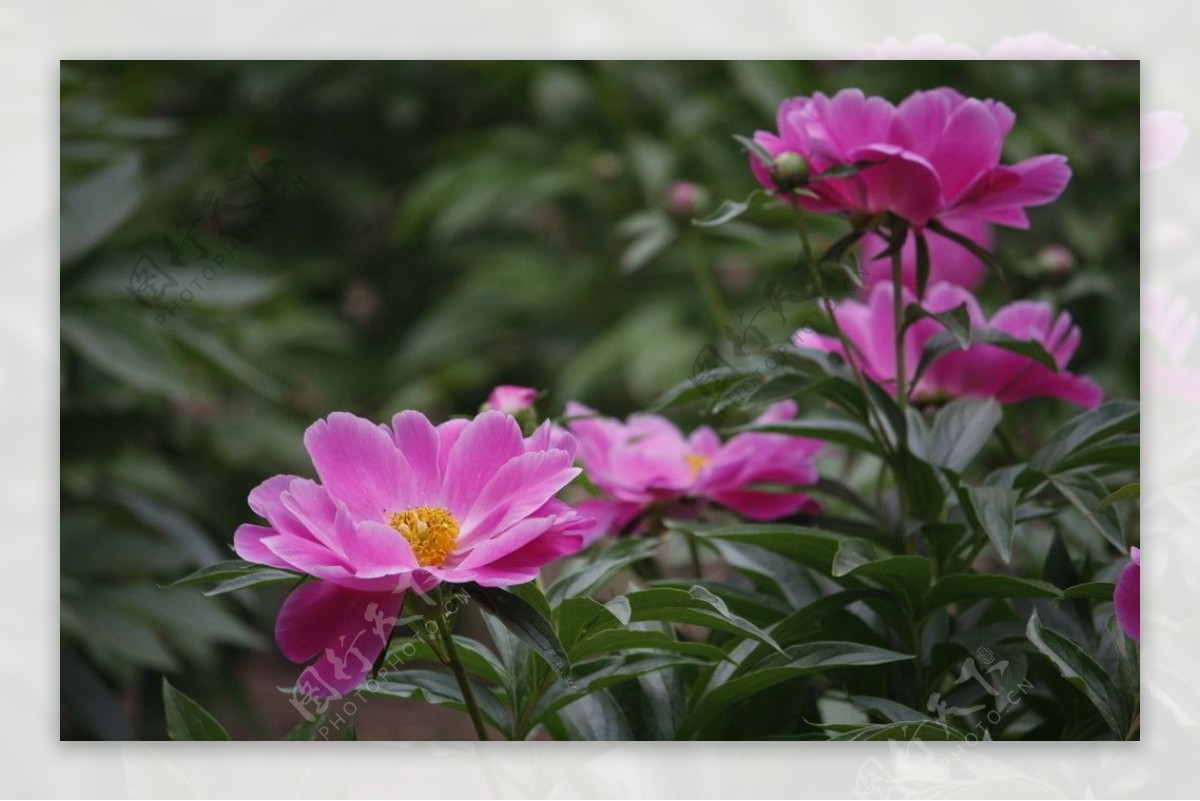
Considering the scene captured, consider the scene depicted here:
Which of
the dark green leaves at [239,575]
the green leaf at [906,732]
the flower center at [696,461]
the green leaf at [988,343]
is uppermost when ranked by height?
the green leaf at [988,343]

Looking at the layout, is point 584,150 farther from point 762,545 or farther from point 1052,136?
point 762,545

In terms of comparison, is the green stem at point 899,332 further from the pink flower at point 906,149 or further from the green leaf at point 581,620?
the green leaf at point 581,620

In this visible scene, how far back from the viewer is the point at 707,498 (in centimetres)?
75

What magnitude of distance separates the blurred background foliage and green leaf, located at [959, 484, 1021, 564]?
11 cm

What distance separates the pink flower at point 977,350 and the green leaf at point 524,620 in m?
0.26

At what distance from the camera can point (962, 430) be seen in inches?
27.5

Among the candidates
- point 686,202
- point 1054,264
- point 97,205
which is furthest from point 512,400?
point 97,205

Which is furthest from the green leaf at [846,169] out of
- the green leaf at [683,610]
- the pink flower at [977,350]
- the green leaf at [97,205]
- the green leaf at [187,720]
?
the green leaf at [97,205]

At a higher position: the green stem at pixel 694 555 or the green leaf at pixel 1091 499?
the green leaf at pixel 1091 499

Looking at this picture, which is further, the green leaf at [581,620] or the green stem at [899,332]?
the green stem at [899,332]

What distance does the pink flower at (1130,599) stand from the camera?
2.06 feet

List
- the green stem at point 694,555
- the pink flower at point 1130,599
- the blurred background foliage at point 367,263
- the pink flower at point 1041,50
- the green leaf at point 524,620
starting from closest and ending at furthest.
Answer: the green leaf at point 524,620, the pink flower at point 1130,599, the green stem at point 694,555, the pink flower at point 1041,50, the blurred background foliage at point 367,263

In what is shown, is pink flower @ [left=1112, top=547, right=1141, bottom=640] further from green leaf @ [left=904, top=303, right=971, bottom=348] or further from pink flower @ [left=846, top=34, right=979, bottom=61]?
pink flower @ [left=846, top=34, right=979, bottom=61]

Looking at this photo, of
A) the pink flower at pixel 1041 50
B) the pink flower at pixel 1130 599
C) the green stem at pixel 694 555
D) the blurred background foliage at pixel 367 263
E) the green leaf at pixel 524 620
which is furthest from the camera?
the blurred background foliage at pixel 367 263
